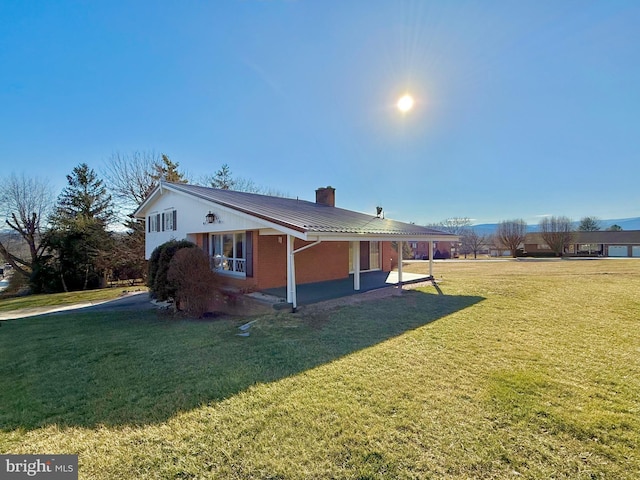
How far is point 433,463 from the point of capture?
2730 millimetres

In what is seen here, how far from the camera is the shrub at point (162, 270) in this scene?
32.4ft

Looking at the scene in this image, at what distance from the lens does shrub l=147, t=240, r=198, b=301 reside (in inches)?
388

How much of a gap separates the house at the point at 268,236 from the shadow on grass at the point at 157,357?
2.24 m

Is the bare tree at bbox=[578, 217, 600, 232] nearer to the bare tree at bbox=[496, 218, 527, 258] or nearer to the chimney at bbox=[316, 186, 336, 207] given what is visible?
the bare tree at bbox=[496, 218, 527, 258]

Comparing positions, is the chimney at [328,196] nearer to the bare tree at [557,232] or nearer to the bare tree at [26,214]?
the bare tree at [26,214]

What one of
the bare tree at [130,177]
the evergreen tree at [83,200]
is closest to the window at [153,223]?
the bare tree at [130,177]

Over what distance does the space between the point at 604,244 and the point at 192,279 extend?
63839mm

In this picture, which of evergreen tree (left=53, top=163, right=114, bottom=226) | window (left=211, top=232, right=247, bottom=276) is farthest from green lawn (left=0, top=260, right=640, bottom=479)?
evergreen tree (left=53, top=163, right=114, bottom=226)

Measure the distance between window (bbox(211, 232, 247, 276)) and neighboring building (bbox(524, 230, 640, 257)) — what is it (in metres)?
53.3

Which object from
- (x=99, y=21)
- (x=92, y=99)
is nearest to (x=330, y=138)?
(x=99, y=21)

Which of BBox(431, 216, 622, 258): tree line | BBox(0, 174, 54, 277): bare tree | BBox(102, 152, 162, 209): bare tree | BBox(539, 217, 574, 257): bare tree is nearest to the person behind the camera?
→ BBox(102, 152, 162, 209): bare tree

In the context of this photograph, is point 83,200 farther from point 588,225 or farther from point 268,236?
point 588,225

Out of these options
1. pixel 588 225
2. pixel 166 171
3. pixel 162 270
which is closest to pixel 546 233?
pixel 588 225

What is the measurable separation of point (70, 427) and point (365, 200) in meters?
31.0
